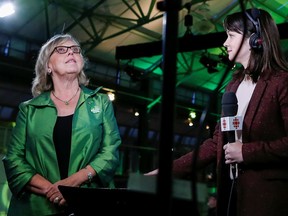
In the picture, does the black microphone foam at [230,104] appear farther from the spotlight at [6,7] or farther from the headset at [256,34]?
the spotlight at [6,7]

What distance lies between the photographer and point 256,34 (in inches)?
70.5

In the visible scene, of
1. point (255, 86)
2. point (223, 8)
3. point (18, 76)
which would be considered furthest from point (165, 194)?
point (223, 8)

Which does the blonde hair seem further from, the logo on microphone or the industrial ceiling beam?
the industrial ceiling beam

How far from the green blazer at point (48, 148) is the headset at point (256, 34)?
86 centimetres

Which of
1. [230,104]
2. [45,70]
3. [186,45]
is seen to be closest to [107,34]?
[186,45]

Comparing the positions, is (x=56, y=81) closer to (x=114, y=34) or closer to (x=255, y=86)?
(x=255, y=86)

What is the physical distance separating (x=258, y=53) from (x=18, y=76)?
10163 millimetres

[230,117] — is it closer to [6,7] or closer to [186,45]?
[186,45]

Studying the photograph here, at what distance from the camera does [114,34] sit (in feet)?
38.5

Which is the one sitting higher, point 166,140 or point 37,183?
point 166,140

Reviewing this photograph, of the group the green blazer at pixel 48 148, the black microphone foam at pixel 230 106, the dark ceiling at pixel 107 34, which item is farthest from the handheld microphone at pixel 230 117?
the dark ceiling at pixel 107 34

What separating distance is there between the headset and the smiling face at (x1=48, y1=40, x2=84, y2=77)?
985 millimetres

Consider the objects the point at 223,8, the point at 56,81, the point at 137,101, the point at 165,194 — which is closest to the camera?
Answer: the point at 165,194

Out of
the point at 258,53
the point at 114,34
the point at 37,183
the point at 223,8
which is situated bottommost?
the point at 37,183
